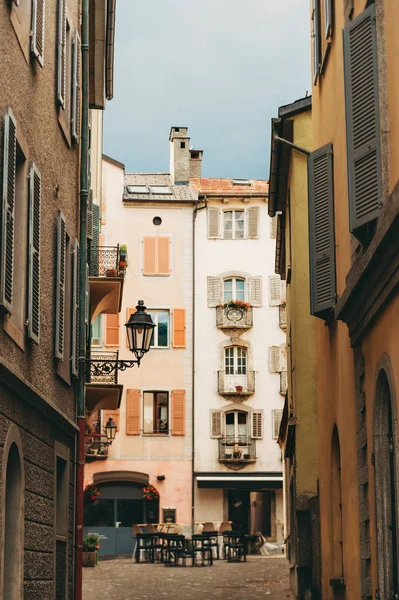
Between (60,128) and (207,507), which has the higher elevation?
(60,128)

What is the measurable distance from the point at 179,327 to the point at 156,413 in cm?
376

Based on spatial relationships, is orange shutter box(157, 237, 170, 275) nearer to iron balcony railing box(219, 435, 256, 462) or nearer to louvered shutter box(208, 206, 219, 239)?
louvered shutter box(208, 206, 219, 239)

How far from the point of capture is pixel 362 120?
10.5 metres

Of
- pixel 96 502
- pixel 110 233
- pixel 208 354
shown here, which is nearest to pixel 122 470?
pixel 96 502

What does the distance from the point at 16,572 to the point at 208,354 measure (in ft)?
120

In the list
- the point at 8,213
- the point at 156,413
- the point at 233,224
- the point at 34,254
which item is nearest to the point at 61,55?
the point at 34,254

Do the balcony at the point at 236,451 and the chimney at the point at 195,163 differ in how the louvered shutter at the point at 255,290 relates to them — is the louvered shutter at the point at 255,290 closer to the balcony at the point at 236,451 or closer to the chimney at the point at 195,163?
the balcony at the point at 236,451

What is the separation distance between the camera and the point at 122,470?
148ft

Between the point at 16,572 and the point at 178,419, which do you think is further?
the point at 178,419

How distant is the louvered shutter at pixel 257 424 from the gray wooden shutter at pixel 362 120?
1413 inches

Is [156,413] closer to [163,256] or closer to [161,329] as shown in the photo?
[161,329]

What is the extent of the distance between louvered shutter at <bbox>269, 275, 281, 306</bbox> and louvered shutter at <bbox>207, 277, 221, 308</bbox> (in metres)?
2.22

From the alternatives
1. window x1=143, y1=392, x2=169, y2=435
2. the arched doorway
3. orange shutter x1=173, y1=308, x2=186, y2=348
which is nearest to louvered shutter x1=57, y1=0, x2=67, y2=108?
the arched doorway

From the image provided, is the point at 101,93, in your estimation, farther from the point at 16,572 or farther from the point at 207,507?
the point at 207,507
